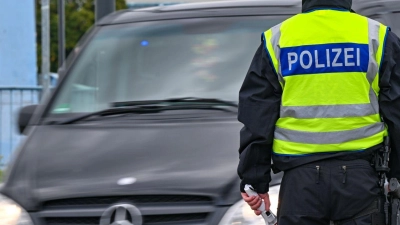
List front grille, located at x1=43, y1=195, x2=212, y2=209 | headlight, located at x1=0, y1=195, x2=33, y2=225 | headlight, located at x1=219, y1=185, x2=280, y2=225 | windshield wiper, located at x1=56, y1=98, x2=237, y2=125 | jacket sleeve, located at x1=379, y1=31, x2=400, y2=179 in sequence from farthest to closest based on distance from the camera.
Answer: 1. windshield wiper, located at x1=56, y1=98, x2=237, y2=125
2. headlight, located at x1=0, y1=195, x2=33, y2=225
3. front grille, located at x1=43, y1=195, x2=212, y2=209
4. headlight, located at x1=219, y1=185, x2=280, y2=225
5. jacket sleeve, located at x1=379, y1=31, x2=400, y2=179

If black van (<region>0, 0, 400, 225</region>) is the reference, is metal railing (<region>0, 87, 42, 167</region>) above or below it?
below

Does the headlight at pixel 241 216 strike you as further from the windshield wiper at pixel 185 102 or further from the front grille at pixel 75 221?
the windshield wiper at pixel 185 102

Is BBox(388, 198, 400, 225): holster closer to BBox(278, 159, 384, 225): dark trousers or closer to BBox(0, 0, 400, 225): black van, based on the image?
BBox(278, 159, 384, 225): dark trousers

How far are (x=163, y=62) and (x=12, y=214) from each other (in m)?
1.39

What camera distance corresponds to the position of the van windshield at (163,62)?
18.3 ft

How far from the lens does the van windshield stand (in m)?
5.57

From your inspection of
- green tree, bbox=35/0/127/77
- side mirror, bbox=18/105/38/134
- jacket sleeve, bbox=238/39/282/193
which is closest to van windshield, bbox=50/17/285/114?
side mirror, bbox=18/105/38/134

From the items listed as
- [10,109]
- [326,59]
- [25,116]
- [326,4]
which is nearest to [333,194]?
[326,59]

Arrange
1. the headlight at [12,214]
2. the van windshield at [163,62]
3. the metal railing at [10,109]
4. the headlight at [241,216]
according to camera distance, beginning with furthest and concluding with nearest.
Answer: the metal railing at [10,109], the van windshield at [163,62], the headlight at [12,214], the headlight at [241,216]

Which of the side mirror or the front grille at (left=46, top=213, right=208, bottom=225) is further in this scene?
the side mirror

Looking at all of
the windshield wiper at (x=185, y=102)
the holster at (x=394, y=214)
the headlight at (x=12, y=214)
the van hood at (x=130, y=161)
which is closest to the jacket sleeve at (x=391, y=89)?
the holster at (x=394, y=214)

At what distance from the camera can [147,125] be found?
207 inches

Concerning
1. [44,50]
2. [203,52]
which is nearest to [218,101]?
[203,52]

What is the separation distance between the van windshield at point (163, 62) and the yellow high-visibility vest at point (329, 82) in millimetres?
1630
